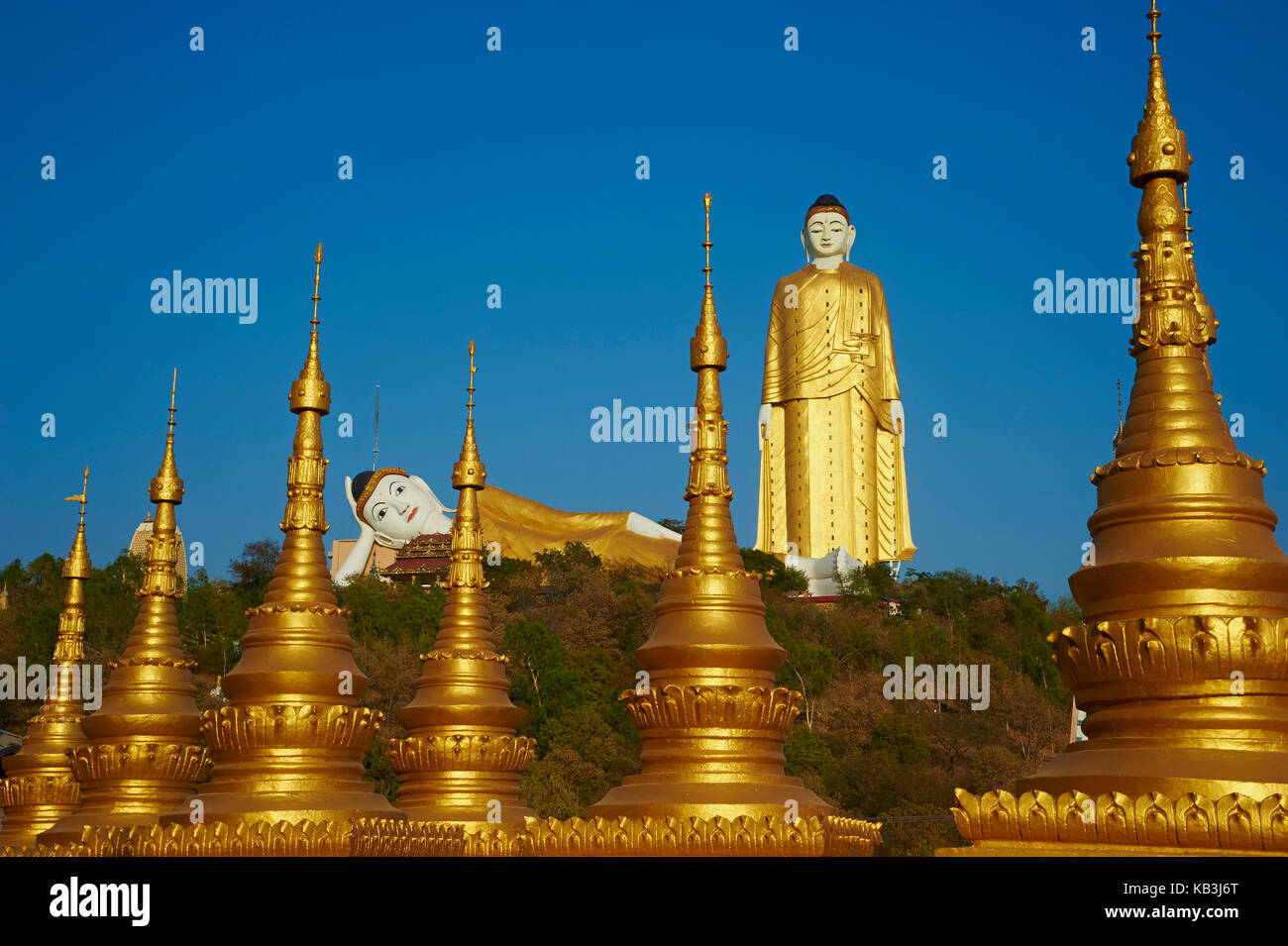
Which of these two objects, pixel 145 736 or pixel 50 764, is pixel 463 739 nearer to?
pixel 145 736

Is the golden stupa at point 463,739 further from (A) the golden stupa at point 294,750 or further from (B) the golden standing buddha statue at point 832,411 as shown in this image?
(B) the golden standing buddha statue at point 832,411

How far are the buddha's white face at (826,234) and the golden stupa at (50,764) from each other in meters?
36.6

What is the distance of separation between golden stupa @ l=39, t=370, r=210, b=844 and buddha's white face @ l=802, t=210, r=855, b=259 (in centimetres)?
3834

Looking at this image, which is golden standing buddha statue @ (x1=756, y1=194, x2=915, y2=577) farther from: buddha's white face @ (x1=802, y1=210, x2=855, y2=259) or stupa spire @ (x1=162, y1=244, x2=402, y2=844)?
stupa spire @ (x1=162, y1=244, x2=402, y2=844)

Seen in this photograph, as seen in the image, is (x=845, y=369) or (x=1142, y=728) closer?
(x=1142, y=728)

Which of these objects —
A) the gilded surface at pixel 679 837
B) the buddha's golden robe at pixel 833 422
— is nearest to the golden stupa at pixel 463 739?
the gilded surface at pixel 679 837

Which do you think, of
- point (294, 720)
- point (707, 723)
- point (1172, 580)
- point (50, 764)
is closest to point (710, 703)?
point (707, 723)

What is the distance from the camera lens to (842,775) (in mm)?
34312

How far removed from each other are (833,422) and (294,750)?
41495mm

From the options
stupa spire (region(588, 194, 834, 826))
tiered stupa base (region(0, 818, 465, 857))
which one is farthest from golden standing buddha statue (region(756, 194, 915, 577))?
stupa spire (region(588, 194, 834, 826))

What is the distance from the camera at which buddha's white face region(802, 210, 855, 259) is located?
183 feet
